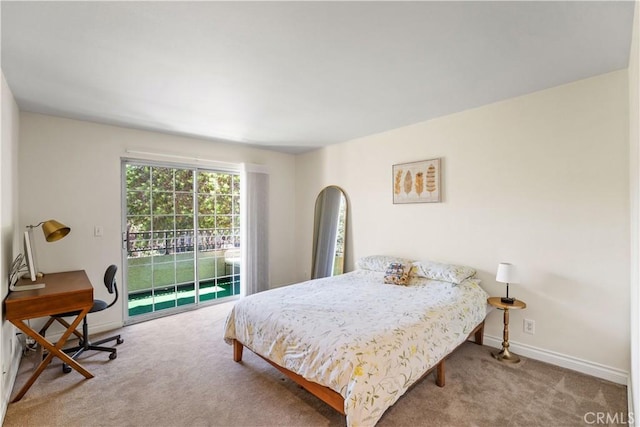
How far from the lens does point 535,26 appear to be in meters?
1.66

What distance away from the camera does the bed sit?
1.63 metres

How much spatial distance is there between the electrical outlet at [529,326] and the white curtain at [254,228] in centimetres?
342

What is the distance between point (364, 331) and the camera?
6.09 ft

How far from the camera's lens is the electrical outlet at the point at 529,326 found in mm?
2615

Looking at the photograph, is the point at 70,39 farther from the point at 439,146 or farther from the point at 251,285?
the point at 251,285

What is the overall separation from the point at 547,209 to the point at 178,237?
13.7ft

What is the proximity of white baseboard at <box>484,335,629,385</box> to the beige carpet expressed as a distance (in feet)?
0.21

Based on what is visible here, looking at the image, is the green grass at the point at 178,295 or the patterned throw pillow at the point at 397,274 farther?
the green grass at the point at 178,295

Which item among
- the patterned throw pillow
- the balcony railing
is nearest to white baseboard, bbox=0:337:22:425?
the balcony railing

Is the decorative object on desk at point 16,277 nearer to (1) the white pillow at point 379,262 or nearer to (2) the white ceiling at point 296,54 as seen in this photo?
(2) the white ceiling at point 296,54

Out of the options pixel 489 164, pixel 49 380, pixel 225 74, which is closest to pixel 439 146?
pixel 489 164

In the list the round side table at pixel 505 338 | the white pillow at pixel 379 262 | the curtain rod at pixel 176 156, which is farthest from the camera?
the curtain rod at pixel 176 156

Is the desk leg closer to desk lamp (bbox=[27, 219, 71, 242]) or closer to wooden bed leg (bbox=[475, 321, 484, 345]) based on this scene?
desk lamp (bbox=[27, 219, 71, 242])

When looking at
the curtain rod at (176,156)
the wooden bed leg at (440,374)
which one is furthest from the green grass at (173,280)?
the wooden bed leg at (440,374)
